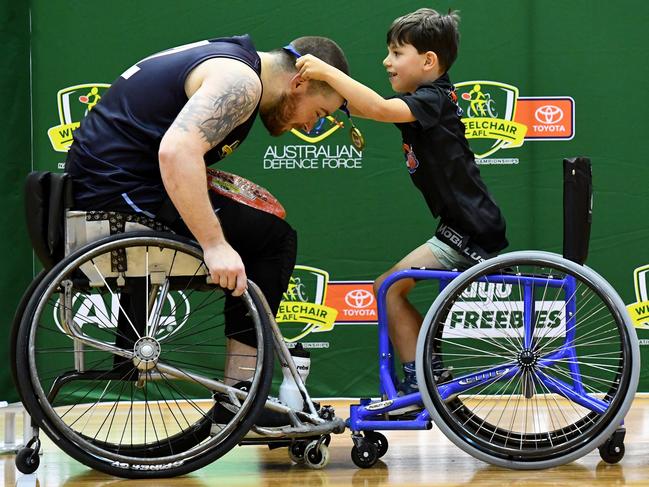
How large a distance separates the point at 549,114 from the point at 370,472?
1.90 metres

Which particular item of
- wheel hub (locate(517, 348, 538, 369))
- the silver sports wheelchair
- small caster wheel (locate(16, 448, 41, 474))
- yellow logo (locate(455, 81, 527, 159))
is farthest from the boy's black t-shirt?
yellow logo (locate(455, 81, 527, 159))

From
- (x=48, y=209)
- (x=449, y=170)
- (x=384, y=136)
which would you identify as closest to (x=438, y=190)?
(x=449, y=170)

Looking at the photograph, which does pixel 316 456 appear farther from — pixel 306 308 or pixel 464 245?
pixel 306 308

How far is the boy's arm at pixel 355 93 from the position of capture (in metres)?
2.19

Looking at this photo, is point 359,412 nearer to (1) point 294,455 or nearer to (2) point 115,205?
(1) point 294,455

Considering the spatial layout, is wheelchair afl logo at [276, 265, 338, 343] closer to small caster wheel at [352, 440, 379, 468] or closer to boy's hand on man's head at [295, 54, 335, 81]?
small caster wheel at [352, 440, 379, 468]

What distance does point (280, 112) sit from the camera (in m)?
2.27

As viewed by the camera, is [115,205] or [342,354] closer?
[115,205]

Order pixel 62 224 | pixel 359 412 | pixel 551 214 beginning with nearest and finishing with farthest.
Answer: pixel 62 224 < pixel 359 412 < pixel 551 214

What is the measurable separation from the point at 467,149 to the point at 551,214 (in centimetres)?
131

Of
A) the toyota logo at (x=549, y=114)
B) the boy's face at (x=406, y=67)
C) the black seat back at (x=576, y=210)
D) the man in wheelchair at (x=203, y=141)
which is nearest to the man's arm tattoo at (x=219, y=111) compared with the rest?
the man in wheelchair at (x=203, y=141)

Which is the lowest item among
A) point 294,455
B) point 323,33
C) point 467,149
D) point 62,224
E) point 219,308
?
point 294,455

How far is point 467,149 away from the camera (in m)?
2.43

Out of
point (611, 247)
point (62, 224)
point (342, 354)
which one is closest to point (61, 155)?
point (342, 354)
